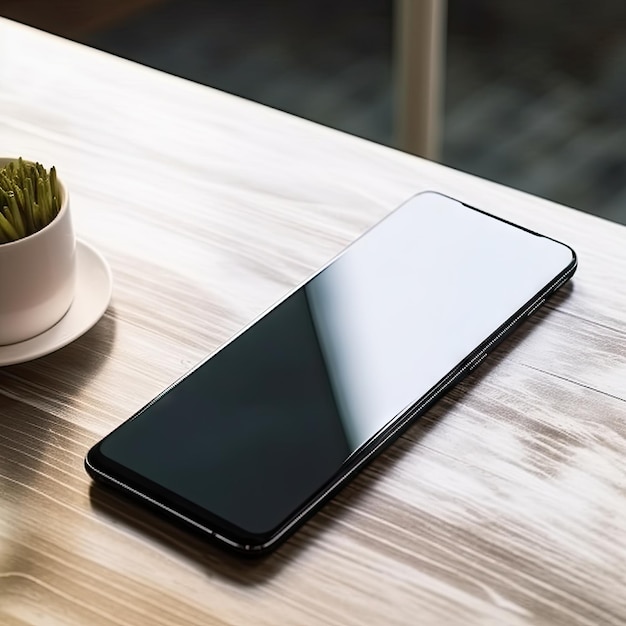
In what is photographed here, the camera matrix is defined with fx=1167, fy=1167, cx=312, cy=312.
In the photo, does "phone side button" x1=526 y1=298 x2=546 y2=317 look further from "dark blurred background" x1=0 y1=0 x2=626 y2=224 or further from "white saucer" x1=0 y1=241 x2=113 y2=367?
"dark blurred background" x1=0 y1=0 x2=626 y2=224

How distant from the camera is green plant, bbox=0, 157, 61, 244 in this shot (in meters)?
0.64

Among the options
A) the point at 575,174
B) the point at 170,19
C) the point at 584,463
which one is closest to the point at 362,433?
the point at 584,463

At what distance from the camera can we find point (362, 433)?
23.7 inches

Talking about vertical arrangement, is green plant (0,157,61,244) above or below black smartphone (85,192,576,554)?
above

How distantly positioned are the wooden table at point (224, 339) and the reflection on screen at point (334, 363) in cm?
2

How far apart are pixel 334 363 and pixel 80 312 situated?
0.16 metres

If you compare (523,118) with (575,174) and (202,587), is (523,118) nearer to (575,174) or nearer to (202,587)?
(575,174)

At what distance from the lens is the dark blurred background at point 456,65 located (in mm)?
1963

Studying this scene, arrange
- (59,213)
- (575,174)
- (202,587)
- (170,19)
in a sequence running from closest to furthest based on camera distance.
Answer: (202,587), (59,213), (575,174), (170,19)

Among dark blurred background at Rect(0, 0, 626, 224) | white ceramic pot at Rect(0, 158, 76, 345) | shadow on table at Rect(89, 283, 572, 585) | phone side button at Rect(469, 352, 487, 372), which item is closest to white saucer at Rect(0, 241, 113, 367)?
white ceramic pot at Rect(0, 158, 76, 345)

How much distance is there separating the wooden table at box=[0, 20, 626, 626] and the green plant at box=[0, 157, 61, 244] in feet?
0.26

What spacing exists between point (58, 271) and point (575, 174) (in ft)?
4.59

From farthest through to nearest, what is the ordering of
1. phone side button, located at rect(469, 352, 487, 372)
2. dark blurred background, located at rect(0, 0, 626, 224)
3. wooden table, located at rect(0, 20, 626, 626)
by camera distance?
dark blurred background, located at rect(0, 0, 626, 224) < phone side button, located at rect(469, 352, 487, 372) < wooden table, located at rect(0, 20, 626, 626)

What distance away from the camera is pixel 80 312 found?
0.69 m
